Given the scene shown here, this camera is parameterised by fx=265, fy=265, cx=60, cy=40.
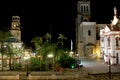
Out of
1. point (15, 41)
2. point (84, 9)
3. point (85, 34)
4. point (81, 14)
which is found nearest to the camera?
point (15, 41)

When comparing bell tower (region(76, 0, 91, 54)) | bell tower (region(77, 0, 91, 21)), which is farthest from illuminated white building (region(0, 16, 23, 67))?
bell tower (region(77, 0, 91, 21))

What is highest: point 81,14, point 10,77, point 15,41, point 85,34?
point 81,14

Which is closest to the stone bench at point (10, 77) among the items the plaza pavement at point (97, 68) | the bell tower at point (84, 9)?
the plaza pavement at point (97, 68)

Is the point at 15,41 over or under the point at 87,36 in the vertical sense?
under

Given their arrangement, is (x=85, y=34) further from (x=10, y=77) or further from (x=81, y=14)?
(x=10, y=77)

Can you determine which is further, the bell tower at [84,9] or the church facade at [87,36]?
the bell tower at [84,9]

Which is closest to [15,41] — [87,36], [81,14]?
[87,36]

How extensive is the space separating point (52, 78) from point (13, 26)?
32.3m

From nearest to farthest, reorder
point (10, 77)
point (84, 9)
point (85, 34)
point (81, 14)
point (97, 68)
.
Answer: point (10, 77) < point (97, 68) < point (85, 34) < point (81, 14) < point (84, 9)

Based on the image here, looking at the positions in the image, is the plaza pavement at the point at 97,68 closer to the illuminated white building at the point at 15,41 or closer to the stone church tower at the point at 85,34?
the illuminated white building at the point at 15,41

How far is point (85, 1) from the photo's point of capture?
7012cm

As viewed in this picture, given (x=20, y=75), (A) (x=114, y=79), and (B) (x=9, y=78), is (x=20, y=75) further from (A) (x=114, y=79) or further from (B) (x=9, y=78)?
(A) (x=114, y=79)

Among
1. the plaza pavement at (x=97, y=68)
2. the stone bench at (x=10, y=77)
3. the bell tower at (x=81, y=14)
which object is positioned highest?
the bell tower at (x=81, y=14)

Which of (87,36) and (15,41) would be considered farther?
(87,36)
